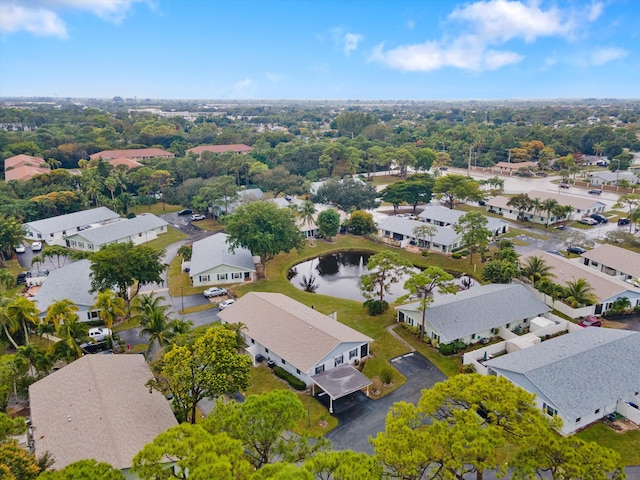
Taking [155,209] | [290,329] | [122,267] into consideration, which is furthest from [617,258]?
[155,209]

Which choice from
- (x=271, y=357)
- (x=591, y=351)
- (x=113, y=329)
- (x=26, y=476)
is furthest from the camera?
(x=113, y=329)

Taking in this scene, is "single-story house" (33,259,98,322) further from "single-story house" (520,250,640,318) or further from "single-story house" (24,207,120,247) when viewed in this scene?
"single-story house" (520,250,640,318)

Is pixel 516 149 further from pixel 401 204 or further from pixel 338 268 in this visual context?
pixel 338 268

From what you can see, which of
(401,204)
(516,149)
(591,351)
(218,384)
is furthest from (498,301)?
(516,149)

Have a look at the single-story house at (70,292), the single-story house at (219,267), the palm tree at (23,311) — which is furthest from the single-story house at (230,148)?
the palm tree at (23,311)

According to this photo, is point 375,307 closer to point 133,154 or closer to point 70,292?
point 70,292
